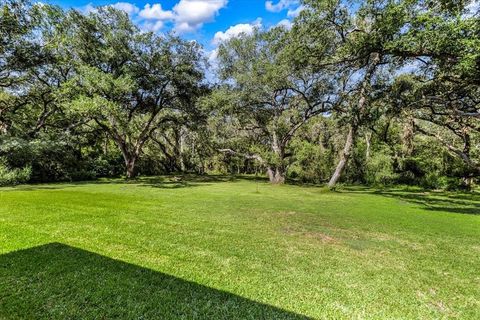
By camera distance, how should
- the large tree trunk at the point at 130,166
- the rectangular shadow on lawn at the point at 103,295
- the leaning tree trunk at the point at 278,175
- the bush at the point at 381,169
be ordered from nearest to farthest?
the rectangular shadow on lawn at the point at 103,295, the large tree trunk at the point at 130,166, the leaning tree trunk at the point at 278,175, the bush at the point at 381,169

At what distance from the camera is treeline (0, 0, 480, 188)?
30.1 feet

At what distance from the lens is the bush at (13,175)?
37.3 feet

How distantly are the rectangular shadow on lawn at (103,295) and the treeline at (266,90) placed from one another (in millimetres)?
8406

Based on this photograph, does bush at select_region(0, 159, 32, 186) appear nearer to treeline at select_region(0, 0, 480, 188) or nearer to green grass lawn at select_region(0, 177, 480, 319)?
treeline at select_region(0, 0, 480, 188)

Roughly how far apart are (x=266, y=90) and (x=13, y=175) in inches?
547

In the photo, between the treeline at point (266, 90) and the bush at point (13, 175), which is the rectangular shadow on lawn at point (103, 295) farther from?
the bush at point (13, 175)

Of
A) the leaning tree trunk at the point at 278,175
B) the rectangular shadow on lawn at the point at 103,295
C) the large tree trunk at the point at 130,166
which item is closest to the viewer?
the rectangular shadow on lawn at the point at 103,295

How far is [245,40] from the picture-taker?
18594 mm

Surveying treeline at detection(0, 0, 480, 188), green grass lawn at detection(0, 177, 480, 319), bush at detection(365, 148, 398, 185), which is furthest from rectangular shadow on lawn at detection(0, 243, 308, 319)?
bush at detection(365, 148, 398, 185)

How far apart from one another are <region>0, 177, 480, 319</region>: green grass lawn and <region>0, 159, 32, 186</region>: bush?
273 inches

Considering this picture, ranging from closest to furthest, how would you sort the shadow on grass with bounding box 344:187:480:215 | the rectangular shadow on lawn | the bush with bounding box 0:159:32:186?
the rectangular shadow on lawn, the shadow on grass with bounding box 344:187:480:215, the bush with bounding box 0:159:32:186

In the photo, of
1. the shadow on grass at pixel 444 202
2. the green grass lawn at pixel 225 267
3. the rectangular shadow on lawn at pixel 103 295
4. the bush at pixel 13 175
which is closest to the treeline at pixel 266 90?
the bush at pixel 13 175

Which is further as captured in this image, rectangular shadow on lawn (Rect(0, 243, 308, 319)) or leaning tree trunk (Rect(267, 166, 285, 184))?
leaning tree trunk (Rect(267, 166, 285, 184))

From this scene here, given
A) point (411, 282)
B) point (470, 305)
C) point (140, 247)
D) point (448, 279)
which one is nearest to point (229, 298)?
point (140, 247)
